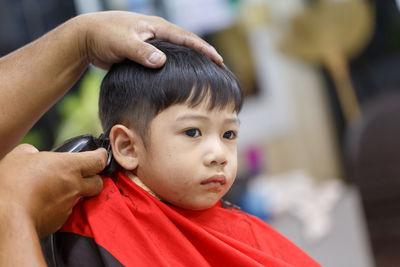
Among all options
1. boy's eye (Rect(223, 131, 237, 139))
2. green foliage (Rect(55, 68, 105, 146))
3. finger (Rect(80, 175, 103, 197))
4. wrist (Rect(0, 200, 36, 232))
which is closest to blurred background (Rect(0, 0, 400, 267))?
green foliage (Rect(55, 68, 105, 146))

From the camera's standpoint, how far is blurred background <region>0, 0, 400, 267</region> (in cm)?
355

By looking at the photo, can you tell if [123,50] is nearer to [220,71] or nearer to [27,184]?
[220,71]

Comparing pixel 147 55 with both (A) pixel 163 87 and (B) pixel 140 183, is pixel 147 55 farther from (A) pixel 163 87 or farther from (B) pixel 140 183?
(B) pixel 140 183

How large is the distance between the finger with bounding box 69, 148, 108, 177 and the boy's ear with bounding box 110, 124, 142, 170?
0.05 m

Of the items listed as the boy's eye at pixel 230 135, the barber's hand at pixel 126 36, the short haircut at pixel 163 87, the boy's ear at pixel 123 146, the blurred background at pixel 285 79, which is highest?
the barber's hand at pixel 126 36

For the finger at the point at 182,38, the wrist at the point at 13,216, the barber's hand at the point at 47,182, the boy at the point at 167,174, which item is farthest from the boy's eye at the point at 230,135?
the wrist at the point at 13,216

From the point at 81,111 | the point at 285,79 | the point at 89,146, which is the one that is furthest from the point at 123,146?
the point at 285,79

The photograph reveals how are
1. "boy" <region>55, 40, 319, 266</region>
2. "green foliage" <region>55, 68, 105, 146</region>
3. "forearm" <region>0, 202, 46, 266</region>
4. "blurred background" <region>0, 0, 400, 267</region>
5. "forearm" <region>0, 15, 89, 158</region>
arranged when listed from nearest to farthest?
"forearm" <region>0, 202, 46, 266</region> < "boy" <region>55, 40, 319, 266</region> < "forearm" <region>0, 15, 89, 158</region> < "blurred background" <region>0, 0, 400, 267</region> < "green foliage" <region>55, 68, 105, 146</region>

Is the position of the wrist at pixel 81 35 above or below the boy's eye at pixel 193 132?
above

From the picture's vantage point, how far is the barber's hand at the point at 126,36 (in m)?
0.90

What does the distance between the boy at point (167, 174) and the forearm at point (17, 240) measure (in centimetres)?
8

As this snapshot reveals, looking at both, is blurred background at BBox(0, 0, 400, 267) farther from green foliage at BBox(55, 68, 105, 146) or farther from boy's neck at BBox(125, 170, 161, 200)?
boy's neck at BBox(125, 170, 161, 200)

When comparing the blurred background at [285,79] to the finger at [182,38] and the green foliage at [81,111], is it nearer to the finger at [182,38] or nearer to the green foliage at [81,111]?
the green foliage at [81,111]

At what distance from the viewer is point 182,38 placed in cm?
96
